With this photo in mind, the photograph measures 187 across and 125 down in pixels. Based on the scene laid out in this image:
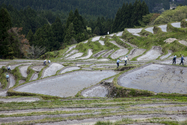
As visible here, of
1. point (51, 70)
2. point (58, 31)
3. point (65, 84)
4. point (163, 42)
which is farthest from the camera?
point (58, 31)

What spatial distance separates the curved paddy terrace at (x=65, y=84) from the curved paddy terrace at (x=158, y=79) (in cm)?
492

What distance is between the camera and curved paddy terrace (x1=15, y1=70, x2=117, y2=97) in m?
22.1

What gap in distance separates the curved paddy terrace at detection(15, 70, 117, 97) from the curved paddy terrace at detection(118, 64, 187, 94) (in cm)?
492

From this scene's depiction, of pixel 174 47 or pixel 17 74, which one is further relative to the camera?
pixel 174 47

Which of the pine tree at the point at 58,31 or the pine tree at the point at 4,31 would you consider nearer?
the pine tree at the point at 4,31

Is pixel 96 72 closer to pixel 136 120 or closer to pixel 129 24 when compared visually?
pixel 136 120

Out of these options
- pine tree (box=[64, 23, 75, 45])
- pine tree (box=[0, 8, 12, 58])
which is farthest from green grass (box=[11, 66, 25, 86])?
pine tree (box=[64, 23, 75, 45])

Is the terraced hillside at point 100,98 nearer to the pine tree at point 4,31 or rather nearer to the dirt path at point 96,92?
the dirt path at point 96,92

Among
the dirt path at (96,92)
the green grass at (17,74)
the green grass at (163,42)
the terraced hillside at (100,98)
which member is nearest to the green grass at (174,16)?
the green grass at (163,42)

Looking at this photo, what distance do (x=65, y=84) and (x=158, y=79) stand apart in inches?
491

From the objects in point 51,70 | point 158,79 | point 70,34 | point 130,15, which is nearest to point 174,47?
point 158,79

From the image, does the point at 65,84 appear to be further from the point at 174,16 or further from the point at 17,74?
the point at 174,16

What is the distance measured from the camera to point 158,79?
2266cm

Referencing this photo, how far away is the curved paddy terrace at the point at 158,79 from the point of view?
19567mm
